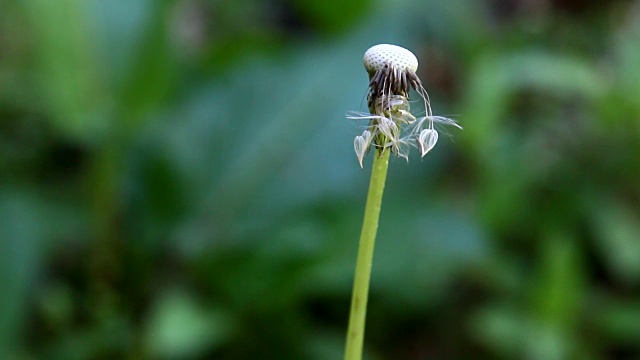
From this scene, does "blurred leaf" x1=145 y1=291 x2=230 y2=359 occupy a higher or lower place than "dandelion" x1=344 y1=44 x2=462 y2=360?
higher

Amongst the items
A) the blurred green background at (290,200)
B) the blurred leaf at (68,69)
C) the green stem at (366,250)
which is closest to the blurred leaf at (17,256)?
the blurred green background at (290,200)

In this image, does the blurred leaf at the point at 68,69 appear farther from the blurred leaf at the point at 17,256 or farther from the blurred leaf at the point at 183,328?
the blurred leaf at the point at 183,328

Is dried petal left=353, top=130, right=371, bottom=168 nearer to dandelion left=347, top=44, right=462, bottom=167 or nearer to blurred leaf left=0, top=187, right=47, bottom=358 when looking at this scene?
dandelion left=347, top=44, right=462, bottom=167

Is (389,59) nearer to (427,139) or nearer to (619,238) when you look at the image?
(427,139)

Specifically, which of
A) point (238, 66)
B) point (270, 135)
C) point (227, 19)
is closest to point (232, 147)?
point (270, 135)

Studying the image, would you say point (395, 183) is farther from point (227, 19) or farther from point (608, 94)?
point (227, 19)

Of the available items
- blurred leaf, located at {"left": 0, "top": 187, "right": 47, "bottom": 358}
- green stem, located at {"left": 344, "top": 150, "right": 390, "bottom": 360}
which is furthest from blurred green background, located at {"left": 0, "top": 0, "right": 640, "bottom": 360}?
green stem, located at {"left": 344, "top": 150, "right": 390, "bottom": 360}
